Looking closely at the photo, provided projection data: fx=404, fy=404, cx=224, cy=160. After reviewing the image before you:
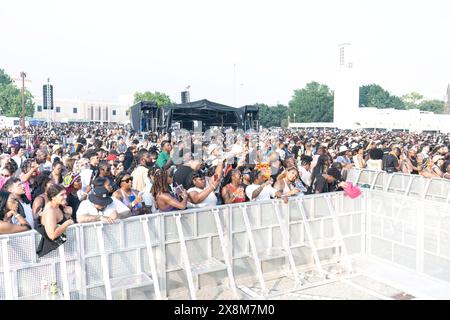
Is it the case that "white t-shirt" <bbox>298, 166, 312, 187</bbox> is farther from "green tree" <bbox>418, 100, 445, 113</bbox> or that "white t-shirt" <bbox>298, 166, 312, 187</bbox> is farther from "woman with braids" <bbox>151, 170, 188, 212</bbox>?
"green tree" <bbox>418, 100, 445, 113</bbox>

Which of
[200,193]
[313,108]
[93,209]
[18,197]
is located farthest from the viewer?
[313,108]

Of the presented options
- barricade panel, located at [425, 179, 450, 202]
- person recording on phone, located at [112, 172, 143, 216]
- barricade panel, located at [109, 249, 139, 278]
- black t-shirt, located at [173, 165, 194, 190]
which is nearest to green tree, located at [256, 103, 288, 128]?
barricade panel, located at [425, 179, 450, 202]

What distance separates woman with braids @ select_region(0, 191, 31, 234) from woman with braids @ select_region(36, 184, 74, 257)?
0.20 meters

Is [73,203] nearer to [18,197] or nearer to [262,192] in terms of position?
[18,197]

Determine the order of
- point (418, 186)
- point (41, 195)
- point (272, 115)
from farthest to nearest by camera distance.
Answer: point (272, 115), point (418, 186), point (41, 195)

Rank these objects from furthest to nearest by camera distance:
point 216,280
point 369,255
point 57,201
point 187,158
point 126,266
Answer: point 187,158 < point 369,255 < point 216,280 < point 126,266 < point 57,201

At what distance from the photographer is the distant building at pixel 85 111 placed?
303 feet

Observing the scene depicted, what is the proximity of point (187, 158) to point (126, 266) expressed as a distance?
3.63 m

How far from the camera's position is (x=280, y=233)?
18.0ft

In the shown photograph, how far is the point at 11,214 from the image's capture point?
161 inches

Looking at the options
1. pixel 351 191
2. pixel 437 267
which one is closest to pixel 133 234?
pixel 351 191

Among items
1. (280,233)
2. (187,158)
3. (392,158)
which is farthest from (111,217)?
(392,158)

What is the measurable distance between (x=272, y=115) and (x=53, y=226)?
90763 mm
